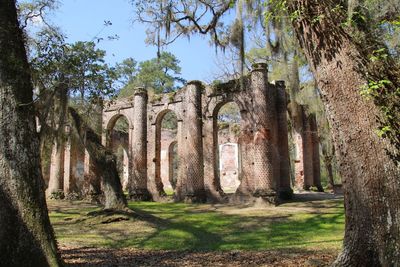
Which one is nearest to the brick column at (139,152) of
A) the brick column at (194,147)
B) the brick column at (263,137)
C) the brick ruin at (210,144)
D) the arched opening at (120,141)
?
the brick ruin at (210,144)

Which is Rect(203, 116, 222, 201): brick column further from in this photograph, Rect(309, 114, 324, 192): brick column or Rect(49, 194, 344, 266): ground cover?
Rect(309, 114, 324, 192): brick column

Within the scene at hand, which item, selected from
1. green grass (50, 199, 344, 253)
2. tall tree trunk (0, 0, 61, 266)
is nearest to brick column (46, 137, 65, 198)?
green grass (50, 199, 344, 253)

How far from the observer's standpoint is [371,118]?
454 cm

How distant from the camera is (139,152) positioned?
21.7 meters

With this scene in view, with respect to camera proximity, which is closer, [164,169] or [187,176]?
Result: [187,176]

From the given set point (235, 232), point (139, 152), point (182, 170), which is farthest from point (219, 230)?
point (139, 152)

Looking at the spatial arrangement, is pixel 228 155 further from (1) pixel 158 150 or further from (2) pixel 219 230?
(2) pixel 219 230

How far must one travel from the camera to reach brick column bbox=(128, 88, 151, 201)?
21453mm

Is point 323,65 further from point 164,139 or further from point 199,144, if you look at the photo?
point 164,139

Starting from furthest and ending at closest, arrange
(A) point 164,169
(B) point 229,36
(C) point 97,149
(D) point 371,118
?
1. (A) point 164,169
2. (B) point 229,36
3. (C) point 97,149
4. (D) point 371,118

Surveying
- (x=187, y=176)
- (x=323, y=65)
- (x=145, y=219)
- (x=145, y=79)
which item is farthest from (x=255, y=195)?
(x=145, y=79)

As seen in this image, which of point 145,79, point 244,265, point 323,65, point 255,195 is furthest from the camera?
point 145,79

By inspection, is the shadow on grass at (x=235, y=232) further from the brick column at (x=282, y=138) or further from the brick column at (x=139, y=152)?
the brick column at (x=139, y=152)

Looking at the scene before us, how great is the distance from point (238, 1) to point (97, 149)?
707cm
